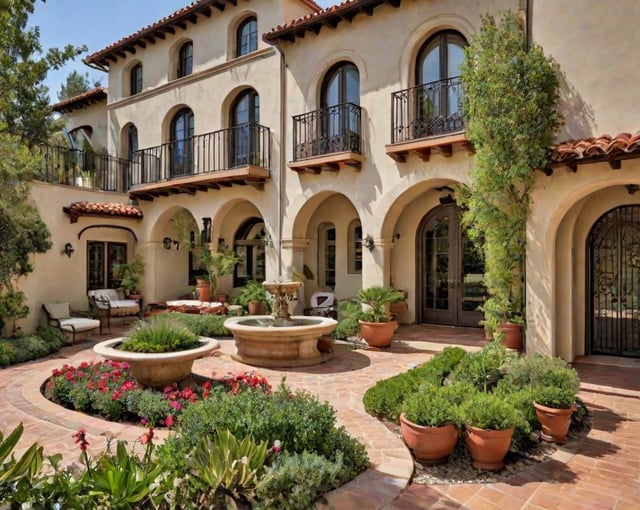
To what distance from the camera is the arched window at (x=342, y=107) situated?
11.7 meters

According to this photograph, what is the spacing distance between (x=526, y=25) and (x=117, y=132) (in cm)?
1490

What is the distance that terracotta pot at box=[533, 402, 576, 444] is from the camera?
5.13 m

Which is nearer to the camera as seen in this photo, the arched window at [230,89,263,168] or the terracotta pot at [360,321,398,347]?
the terracotta pot at [360,321,398,347]

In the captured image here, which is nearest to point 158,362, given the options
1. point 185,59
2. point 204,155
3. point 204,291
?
point 204,291

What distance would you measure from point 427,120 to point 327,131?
9.75ft

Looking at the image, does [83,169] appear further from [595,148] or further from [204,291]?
[595,148]

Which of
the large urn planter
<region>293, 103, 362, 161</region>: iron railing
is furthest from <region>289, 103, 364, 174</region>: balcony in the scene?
the large urn planter

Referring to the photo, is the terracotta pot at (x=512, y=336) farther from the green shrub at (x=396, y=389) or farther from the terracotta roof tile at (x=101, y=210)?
the terracotta roof tile at (x=101, y=210)

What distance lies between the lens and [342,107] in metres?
11.9

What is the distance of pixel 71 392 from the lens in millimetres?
6434

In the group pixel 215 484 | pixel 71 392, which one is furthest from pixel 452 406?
pixel 71 392

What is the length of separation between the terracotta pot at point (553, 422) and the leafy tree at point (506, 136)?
12.1ft

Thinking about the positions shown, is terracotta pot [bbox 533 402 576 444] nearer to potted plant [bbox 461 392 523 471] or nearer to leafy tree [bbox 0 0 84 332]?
potted plant [bbox 461 392 523 471]

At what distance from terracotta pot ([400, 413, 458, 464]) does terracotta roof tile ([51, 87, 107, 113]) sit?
741 inches
